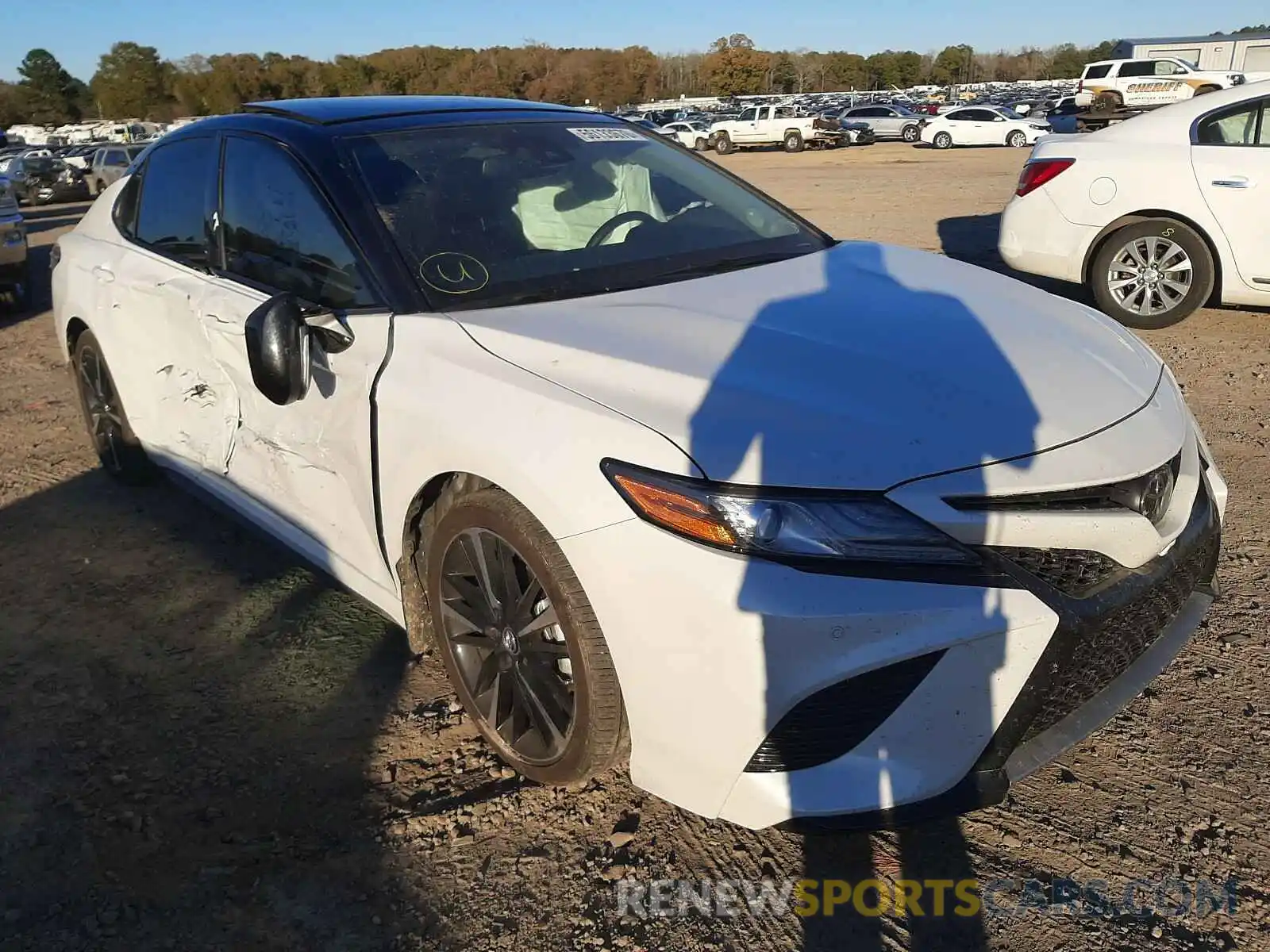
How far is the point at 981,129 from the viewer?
3306cm

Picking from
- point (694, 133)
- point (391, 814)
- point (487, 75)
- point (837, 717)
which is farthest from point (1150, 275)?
point (487, 75)

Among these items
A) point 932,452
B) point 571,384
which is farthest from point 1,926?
point 932,452

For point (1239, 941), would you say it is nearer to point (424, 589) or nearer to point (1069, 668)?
point (1069, 668)

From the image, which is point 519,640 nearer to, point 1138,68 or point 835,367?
point 835,367

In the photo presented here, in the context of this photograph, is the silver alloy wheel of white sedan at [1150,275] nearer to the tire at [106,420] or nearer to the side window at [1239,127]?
the side window at [1239,127]

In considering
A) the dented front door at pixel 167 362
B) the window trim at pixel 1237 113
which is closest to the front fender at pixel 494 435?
the dented front door at pixel 167 362

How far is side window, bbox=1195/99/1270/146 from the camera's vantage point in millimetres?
6203

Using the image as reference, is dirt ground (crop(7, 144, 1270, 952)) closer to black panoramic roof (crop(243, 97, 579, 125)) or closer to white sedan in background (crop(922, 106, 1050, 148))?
black panoramic roof (crop(243, 97, 579, 125))

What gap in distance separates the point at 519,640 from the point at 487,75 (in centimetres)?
11112

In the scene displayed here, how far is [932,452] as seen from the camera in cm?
190

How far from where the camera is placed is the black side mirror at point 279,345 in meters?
2.48

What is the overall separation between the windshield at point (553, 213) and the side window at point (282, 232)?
164mm

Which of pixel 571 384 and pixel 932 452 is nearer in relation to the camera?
pixel 932 452

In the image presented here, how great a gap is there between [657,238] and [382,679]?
1.57 meters
